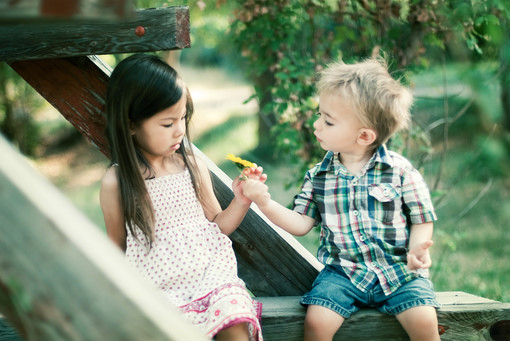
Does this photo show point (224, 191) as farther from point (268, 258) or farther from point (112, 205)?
point (112, 205)

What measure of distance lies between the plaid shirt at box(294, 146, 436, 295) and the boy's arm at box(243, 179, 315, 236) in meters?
0.08

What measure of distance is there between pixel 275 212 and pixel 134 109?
2.09ft

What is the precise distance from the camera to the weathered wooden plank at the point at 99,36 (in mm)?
1854

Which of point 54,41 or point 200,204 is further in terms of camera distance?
point 200,204

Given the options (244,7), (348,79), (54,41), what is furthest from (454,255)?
(54,41)

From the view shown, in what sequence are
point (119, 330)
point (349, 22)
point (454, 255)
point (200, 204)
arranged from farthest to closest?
1. point (454, 255)
2. point (349, 22)
3. point (200, 204)
4. point (119, 330)

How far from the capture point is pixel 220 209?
222 cm

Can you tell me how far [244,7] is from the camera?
332 centimetres

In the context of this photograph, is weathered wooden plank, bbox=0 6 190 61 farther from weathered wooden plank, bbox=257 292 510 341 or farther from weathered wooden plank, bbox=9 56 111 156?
weathered wooden plank, bbox=257 292 510 341

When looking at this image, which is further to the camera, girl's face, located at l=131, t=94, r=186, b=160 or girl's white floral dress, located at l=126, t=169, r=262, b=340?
girl's face, located at l=131, t=94, r=186, b=160

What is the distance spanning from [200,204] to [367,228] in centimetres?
63

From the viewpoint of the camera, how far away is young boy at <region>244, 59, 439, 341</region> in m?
2.02

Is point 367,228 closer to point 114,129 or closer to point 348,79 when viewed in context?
point 348,79

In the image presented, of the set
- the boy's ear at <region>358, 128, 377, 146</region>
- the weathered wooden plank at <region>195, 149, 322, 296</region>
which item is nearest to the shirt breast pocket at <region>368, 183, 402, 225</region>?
the boy's ear at <region>358, 128, 377, 146</region>
